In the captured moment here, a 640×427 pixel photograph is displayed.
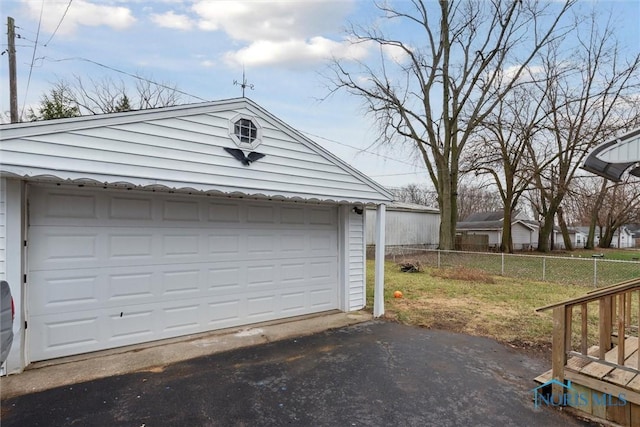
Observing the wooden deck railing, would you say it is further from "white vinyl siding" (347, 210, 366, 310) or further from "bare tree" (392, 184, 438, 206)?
"bare tree" (392, 184, 438, 206)

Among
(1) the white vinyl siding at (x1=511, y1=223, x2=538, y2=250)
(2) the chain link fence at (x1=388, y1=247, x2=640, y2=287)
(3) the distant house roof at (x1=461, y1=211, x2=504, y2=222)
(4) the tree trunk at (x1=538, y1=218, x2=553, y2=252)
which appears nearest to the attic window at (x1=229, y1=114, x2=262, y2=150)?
(2) the chain link fence at (x1=388, y1=247, x2=640, y2=287)

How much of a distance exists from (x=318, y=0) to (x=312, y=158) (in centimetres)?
414

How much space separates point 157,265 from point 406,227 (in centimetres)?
1678

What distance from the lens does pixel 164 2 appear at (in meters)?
7.38

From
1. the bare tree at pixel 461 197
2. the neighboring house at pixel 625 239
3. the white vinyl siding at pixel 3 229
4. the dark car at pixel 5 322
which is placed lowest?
the neighboring house at pixel 625 239

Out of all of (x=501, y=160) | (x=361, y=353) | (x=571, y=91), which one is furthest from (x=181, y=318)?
(x=571, y=91)

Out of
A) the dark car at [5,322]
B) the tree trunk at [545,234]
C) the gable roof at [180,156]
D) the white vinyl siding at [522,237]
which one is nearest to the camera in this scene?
the dark car at [5,322]

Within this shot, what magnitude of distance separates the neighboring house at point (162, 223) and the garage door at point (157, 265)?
1cm

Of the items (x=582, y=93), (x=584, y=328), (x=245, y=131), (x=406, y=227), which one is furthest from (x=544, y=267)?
(x=582, y=93)

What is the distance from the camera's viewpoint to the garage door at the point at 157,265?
158 inches

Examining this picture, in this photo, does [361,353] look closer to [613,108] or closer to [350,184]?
[350,184]

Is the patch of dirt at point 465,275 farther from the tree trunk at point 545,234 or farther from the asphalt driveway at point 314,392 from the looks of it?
the tree trunk at point 545,234

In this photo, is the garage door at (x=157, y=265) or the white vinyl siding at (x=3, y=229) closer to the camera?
the white vinyl siding at (x=3, y=229)

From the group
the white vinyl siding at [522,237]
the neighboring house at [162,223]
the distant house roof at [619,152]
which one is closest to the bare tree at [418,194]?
the white vinyl siding at [522,237]
